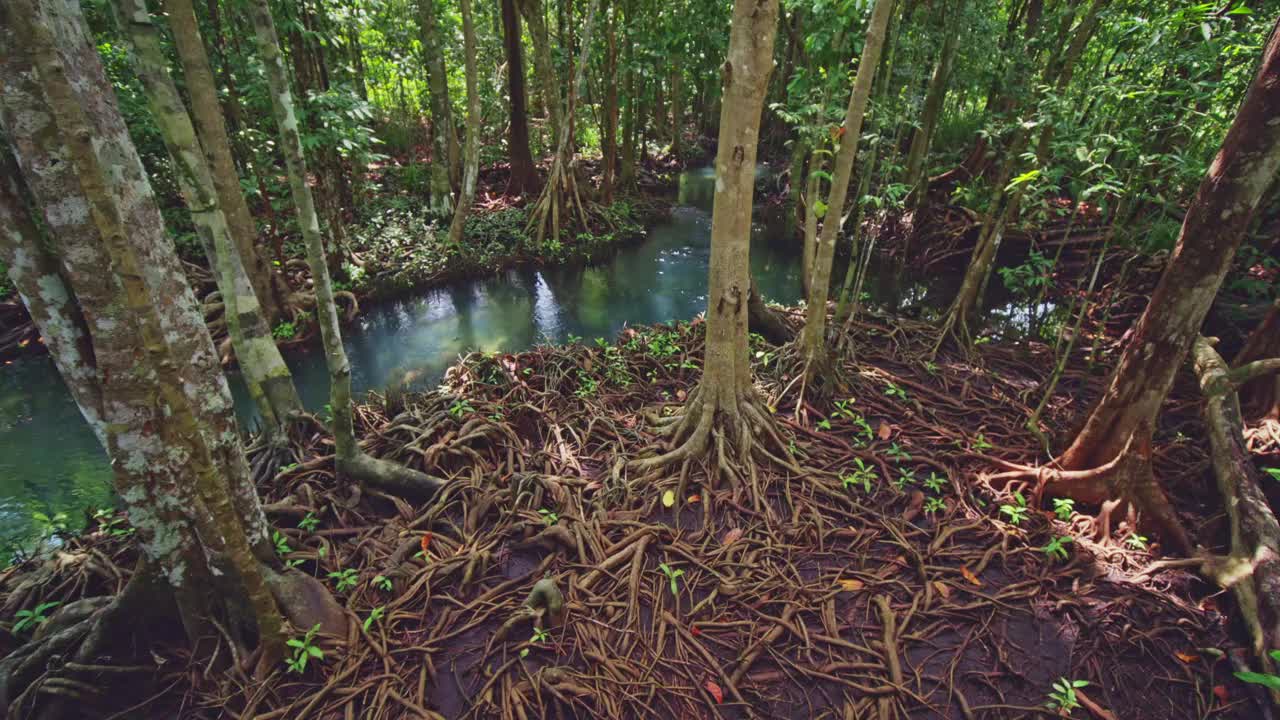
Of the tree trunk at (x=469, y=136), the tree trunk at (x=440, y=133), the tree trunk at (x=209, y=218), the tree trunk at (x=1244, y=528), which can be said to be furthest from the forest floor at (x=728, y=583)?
the tree trunk at (x=440, y=133)

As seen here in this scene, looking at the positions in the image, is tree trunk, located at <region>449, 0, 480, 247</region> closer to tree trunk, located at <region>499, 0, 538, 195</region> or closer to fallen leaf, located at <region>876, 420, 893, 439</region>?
tree trunk, located at <region>499, 0, 538, 195</region>

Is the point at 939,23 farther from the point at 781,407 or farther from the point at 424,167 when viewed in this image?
the point at 424,167

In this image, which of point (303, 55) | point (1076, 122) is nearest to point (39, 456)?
point (303, 55)

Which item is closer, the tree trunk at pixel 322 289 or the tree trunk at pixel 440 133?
the tree trunk at pixel 322 289

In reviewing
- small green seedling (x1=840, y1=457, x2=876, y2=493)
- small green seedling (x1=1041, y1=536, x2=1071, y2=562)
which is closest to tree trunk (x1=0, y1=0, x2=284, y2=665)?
small green seedling (x1=840, y1=457, x2=876, y2=493)

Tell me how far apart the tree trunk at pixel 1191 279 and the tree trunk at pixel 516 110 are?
38.1ft

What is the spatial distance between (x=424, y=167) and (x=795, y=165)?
9036 millimetres

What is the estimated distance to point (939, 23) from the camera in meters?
8.68

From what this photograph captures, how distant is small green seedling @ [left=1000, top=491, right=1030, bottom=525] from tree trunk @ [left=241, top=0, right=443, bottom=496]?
13.9 feet

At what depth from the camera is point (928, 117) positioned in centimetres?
1017

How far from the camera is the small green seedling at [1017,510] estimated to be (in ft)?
13.3

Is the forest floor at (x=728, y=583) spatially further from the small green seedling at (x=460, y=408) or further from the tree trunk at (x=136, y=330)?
the tree trunk at (x=136, y=330)

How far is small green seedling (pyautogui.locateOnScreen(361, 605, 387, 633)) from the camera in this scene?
324cm

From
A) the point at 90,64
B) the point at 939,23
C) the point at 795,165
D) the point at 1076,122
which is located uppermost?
the point at 939,23
